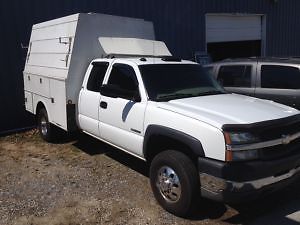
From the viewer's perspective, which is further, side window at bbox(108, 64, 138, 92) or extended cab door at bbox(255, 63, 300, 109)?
extended cab door at bbox(255, 63, 300, 109)

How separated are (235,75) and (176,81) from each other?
240 cm

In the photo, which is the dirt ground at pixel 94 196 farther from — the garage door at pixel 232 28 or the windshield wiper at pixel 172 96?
the garage door at pixel 232 28

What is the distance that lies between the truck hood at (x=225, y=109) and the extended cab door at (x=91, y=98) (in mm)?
1644

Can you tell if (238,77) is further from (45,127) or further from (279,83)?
(45,127)

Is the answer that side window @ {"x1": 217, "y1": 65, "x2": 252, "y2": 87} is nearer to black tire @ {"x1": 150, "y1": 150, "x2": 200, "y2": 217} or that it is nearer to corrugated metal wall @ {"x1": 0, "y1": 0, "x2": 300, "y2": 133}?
black tire @ {"x1": 150, "y1": 150, "x2": 200, "y2": 217}


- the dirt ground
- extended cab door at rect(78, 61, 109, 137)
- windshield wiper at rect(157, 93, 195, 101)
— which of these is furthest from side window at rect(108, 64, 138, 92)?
the dirt ground

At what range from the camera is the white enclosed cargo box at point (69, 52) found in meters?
6.81

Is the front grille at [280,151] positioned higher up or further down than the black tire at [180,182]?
higher up

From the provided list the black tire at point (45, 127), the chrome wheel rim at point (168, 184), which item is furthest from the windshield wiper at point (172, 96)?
the black tire at point (45, 127)

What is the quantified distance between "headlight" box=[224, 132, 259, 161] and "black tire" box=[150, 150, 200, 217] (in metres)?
0.51

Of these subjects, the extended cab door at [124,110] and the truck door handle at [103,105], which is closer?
the extended cab door at [124,110]

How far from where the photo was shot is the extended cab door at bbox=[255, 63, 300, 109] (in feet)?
21.8

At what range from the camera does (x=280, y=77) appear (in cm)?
692

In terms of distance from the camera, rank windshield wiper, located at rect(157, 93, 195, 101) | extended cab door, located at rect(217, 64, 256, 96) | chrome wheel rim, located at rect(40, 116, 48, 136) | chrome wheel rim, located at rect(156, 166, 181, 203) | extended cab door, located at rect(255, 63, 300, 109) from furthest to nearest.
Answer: chrome wheel rim, located at rect(40, 116, 48, 136)
extended cab door, located at rect(217, 64, 256, 96)
extended cab door, located at rect(255, 63, 300, 109)
windshield wiper, located at rect(157, 93, 195, 101)
chrome wheel rim, located at rect(156, 166, 181, 203)
